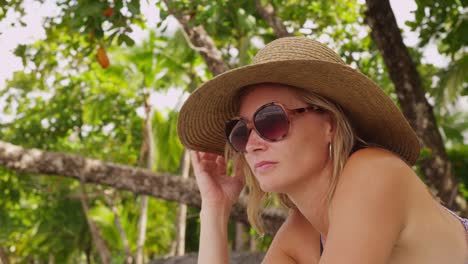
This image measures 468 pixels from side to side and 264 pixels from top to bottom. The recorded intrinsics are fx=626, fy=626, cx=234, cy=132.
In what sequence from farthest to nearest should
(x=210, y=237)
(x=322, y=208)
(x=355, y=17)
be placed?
(x=355, y=17), (x=210, y=237), (x=322, y=208)

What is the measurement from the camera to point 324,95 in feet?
6.89

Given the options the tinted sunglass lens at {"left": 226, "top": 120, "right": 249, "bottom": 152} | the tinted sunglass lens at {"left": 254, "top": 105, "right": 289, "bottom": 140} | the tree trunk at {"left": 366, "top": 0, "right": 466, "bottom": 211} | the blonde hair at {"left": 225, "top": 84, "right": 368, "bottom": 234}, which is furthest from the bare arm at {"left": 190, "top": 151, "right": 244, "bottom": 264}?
the tree trunk at {"left": 366, "top": 0, "right": 466, "bottom": 211}

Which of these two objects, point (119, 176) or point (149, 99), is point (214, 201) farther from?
point (149, 99)

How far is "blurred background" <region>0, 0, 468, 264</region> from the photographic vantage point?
196 inches

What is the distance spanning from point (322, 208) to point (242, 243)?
43.4 ft

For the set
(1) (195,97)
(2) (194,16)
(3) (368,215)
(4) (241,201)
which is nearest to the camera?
(3) (368,215)

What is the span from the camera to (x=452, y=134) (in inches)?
437

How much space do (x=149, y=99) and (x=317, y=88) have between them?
1221cm

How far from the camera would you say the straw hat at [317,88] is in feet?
6.49

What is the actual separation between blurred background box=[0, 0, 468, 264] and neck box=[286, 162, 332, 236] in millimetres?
2576

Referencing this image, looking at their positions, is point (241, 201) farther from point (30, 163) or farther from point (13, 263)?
point (13, 263)

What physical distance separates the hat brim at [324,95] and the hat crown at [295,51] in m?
Result: 0.05

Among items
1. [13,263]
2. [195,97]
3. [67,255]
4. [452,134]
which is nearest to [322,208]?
[195,97]

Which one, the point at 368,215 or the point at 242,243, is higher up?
the point at 368,215
